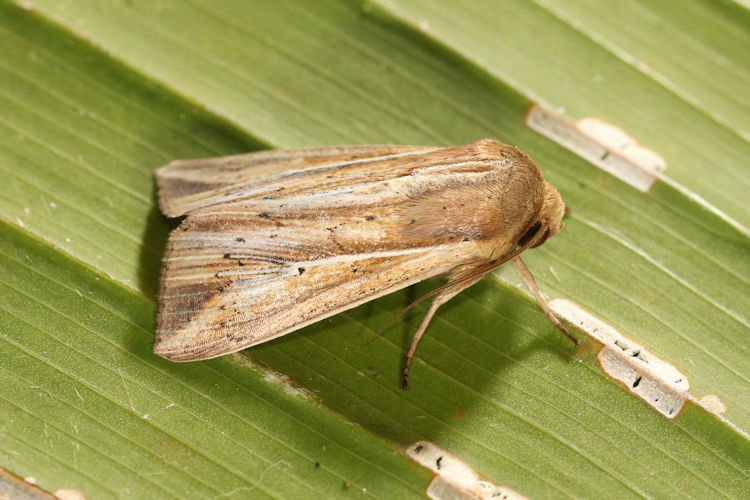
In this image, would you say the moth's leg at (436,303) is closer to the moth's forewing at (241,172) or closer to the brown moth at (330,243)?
the brown moth at (330,243)

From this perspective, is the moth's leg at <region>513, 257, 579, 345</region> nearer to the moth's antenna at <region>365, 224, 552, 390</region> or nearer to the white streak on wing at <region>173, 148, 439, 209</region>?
the moth's antenna at <region>365, 224, 552, 390</region>

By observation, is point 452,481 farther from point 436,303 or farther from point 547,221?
point 547,221

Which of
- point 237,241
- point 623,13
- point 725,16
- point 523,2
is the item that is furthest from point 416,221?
point 725,16

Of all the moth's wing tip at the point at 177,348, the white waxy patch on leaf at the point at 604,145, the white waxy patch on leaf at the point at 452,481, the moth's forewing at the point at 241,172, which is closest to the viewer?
the moth's wing tip at the point at 177,348

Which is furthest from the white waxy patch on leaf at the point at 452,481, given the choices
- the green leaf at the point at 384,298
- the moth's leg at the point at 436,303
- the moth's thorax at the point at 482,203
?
the moth's thorax at the point at 482,203

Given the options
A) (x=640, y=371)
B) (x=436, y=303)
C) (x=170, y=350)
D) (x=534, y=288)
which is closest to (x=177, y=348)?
(x=170, y=350)

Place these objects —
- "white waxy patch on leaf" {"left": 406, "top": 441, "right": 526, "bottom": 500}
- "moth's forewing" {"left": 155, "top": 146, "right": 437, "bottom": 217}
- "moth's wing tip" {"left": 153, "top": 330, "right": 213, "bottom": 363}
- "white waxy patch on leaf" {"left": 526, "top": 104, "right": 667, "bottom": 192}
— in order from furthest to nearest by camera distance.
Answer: "white waxy patch on leaf" {"left": 526, "top": 104, "right": 667, "bottom": 192}, "moth's forewing" {"left": 155, "top": 146, "right": 437, "bottom": 217}, "white waxy patch on leaf" {"left": 406, "top": 441, "right": 526, "bottom": 500}, "moth's wing tip" {"left": 153, "top": 330, "right": 213, "bottom": 363}

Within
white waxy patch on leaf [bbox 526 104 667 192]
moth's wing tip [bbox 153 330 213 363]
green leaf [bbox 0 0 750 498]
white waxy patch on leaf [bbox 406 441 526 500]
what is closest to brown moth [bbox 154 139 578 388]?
A: moth's wing tip [bbox 153 330 213 363]
